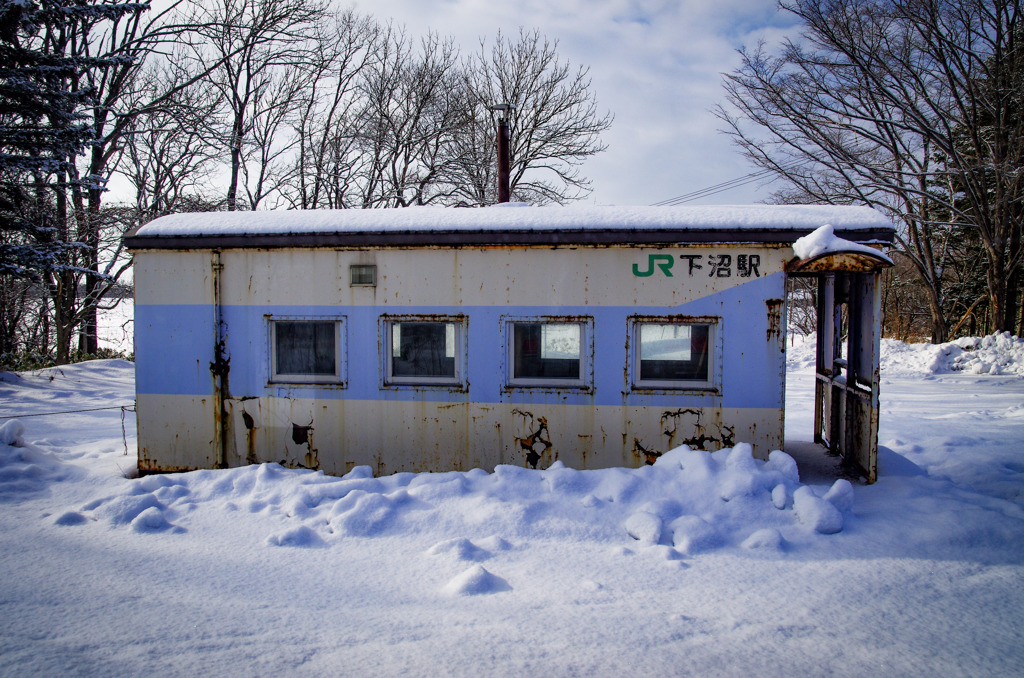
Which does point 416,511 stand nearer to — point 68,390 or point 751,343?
point 751,343

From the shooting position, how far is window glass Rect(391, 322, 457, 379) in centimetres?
593

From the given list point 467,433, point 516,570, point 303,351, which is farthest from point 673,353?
point 303,351

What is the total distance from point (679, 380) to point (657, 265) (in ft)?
4.06

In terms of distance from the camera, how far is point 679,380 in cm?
573

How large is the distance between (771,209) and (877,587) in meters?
3.73

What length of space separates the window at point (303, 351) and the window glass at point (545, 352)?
79.5 inches

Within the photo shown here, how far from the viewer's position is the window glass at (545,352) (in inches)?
228

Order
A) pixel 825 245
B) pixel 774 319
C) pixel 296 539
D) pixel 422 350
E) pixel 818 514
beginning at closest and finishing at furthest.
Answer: pixel 296 539 < pixel 818 514 < pixel 825 245 < pixel 774 319 < pixel 422 350

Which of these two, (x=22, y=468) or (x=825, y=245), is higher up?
(x=825, y=245)

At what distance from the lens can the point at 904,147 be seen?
19.0 metres

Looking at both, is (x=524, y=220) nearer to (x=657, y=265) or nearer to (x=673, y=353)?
(x=657, y=265)

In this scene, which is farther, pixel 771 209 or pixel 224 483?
pixel 771 209

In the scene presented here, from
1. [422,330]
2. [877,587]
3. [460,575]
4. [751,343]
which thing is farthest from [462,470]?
[877,587]

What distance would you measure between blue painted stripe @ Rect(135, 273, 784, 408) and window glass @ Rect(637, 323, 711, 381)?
0.17 meters
